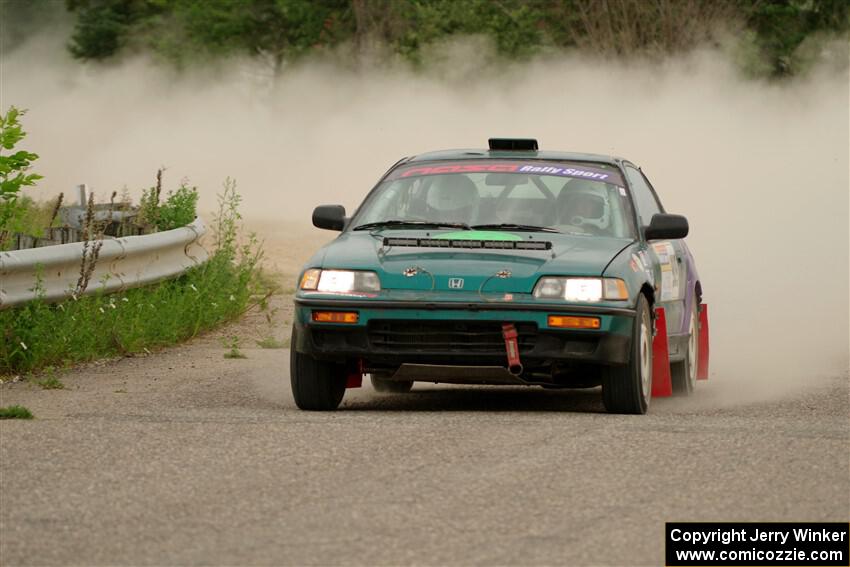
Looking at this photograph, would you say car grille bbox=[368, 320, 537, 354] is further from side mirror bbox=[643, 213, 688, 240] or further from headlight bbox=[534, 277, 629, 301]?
side mirror bbox=[643, 213, 688, 240]

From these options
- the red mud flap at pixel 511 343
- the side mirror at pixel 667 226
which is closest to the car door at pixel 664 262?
the side mirror at pixel 667 226

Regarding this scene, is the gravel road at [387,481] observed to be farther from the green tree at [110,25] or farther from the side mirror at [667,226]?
the green tree at [110,25]

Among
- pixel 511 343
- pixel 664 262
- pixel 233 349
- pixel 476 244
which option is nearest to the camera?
pixel 511 343

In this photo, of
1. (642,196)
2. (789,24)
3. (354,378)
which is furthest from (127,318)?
(789,24)

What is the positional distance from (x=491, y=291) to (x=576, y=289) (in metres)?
0.42

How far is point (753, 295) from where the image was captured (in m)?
19.5

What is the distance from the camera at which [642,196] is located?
1143 centimetres

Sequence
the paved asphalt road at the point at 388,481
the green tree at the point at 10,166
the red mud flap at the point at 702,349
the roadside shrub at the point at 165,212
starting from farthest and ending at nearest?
the roadside shrub at the point at 165,212 → the red mud flap at the point at 702,349 → the green tree at the point at 10,166 → the paved asphalt road at the point at 388,481

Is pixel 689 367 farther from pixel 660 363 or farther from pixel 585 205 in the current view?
pixel 585 205

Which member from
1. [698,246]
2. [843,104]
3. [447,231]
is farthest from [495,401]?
[843,104]

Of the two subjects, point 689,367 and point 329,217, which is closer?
point 329,217

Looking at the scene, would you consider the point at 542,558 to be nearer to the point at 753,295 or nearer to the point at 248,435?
the point at 248,435

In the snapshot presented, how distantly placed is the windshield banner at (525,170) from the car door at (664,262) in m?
0.18

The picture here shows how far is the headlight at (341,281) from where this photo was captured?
9.44 meters
